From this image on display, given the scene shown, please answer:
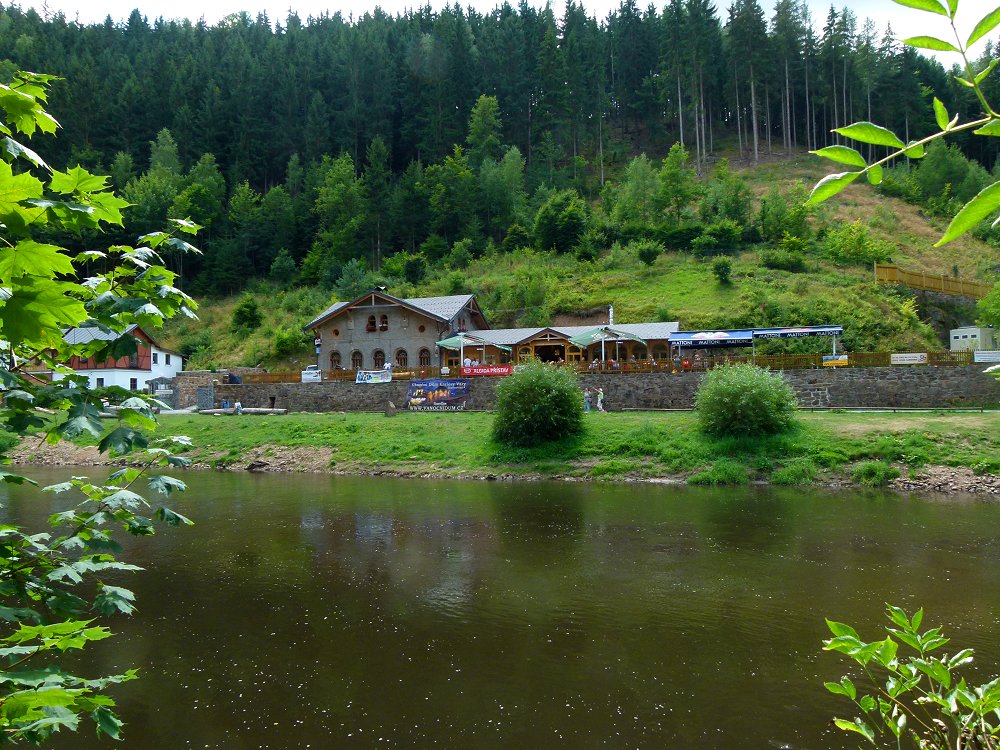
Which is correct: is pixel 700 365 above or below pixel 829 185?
above

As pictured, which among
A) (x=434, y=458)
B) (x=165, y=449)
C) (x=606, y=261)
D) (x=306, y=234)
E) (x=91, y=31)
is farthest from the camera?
(x=91, y=31)

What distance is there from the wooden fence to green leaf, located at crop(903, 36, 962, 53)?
36.1m

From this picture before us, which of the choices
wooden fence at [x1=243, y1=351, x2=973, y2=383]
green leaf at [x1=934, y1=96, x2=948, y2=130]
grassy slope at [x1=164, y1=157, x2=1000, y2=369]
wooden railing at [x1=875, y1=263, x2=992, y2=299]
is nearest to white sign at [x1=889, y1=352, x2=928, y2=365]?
wooden fence at [x1=243, y1=351, x2=973, y2=383]

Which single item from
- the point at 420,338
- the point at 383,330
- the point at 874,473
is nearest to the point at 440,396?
the point at 420,338

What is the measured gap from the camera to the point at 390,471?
33.1 metres

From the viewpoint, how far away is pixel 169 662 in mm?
10594

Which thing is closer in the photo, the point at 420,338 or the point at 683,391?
the point at 683,391

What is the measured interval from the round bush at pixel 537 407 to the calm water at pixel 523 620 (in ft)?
35.9

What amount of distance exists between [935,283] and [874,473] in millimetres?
38258

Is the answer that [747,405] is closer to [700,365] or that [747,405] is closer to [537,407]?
[537,407]

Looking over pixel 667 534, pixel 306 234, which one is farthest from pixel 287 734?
pixel 306 234

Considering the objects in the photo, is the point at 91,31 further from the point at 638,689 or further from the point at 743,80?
the point at 638,689

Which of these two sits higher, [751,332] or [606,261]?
[606,261]

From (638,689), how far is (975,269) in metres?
70.0
